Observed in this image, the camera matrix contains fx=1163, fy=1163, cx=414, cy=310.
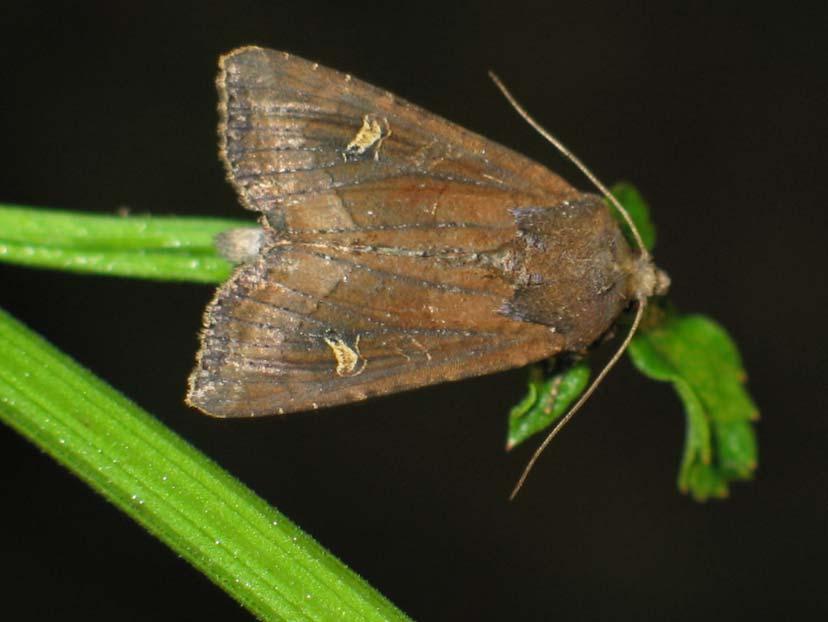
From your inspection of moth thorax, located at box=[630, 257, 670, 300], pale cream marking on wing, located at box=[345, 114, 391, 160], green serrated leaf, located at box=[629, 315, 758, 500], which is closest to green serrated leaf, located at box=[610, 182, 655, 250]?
moth thorax, located at box=[630, 257, 670, 300]

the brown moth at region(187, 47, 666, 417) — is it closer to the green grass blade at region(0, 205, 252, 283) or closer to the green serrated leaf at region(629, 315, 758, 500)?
the green grass blade at region(0, 205, 252, 283)

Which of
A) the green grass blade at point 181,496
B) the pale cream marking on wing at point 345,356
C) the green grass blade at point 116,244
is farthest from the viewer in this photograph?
the pale cream marking on wing at point 345,356

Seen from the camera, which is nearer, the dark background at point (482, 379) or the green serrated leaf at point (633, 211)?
the green serrated leaf at point (633, 211)

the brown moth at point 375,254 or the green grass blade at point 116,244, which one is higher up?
the brown moth at point 375,254

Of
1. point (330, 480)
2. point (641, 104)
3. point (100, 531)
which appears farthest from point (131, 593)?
point (641, 104)

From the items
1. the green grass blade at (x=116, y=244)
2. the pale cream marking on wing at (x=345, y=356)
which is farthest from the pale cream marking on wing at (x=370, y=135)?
the pale cream marking on wing at (x=345, y=356)

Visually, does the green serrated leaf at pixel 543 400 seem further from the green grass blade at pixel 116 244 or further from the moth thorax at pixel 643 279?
the green grass blade at pixel 116 244

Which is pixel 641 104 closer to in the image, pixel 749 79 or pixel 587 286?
pixel 749 79

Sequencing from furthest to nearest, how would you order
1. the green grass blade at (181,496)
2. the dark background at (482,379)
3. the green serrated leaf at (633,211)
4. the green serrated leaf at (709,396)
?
the dark background at (482,379), the green serrated leaf at (633,211), the green serrated leaf at (709,396), the green grass blade at (181,496)
